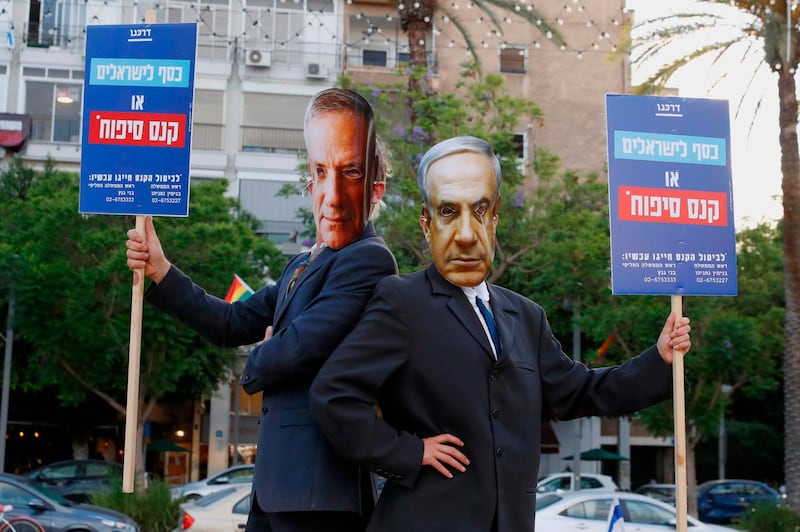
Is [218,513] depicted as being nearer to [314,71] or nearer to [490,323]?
[490,323]

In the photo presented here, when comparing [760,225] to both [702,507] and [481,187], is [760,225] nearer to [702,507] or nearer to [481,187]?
[702,507]

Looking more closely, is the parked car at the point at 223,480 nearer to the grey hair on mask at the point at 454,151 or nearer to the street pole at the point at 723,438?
the street pole at the point at 723,438

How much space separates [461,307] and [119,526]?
11.3 m

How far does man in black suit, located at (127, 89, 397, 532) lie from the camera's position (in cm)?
401

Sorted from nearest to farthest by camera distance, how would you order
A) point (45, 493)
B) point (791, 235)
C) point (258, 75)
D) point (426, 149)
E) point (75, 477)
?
point (45, 493) < point (791, 235) < point (426, 149) < point (75, 477) < point (258, 75)

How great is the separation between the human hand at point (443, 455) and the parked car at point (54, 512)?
36.8 ft

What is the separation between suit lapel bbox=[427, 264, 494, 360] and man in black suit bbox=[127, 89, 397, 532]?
0.81 ft

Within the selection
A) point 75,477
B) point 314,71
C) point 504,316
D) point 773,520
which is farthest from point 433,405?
point 314,71

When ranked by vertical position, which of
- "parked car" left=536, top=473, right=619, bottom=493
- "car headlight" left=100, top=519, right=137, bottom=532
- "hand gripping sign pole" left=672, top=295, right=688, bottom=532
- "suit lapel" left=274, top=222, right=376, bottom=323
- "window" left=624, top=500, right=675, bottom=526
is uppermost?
"suit lapel" left=274, top=222, right=376, bottom=323

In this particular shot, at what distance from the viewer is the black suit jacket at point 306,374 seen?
3988 millimetres

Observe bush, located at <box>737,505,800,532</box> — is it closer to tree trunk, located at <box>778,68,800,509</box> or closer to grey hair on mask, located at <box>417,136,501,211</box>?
tree trunk, located at <box>778,68,800,509</box>

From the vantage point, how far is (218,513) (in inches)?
556

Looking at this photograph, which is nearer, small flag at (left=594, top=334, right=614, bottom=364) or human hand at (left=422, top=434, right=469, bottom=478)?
human hand at (left=422, top=434, right=469, bottom=478)

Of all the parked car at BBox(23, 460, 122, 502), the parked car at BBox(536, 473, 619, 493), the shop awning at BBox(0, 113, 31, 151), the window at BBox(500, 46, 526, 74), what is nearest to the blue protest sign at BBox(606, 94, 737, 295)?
the parked car at BBox(23, 460, 122, 502)
